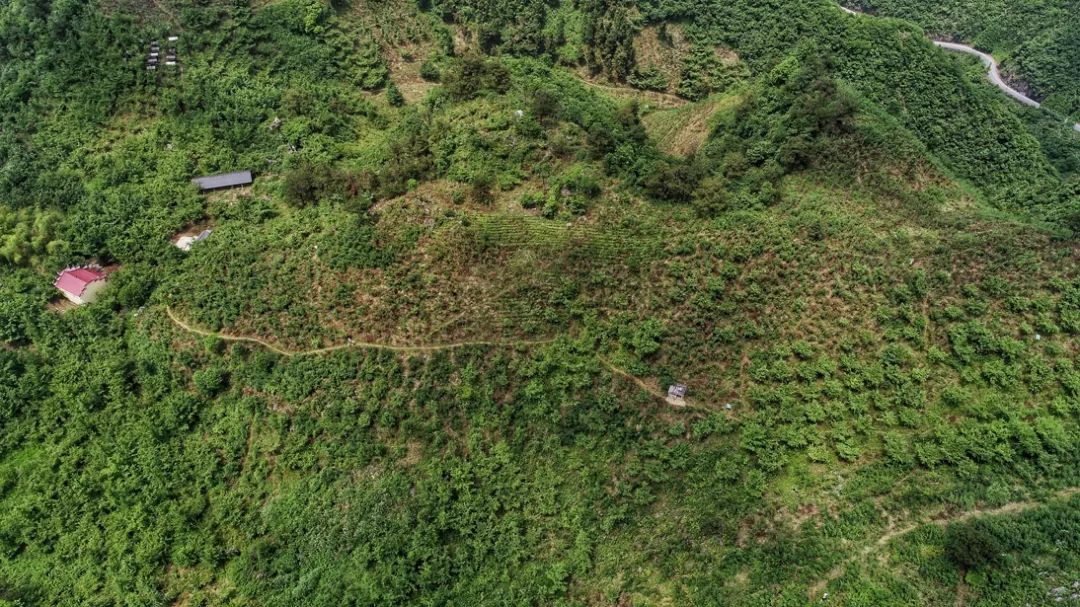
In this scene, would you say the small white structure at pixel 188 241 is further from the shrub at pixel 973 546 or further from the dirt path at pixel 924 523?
the shrub at pixel 973 546

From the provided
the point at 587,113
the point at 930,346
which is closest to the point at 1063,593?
the point at 930,346

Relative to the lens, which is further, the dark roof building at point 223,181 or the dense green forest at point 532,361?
the dark roof building at point 223,181

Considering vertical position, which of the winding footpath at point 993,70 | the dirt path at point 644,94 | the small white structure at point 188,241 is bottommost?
the small white structure at point 188,241

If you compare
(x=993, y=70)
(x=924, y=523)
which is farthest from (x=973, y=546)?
(x=993, y=70)

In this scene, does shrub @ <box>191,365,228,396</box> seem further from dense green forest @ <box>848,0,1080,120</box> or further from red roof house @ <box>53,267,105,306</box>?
dense green forest @ <box>848,0,1080,120</box>

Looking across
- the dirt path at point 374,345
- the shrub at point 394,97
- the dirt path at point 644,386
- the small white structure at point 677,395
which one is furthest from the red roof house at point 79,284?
the small white structure at point 677,395

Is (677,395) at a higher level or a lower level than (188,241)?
higher

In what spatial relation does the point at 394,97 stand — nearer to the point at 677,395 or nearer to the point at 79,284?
the point at 79,284

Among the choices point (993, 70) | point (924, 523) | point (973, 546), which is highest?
point (993, 70)
